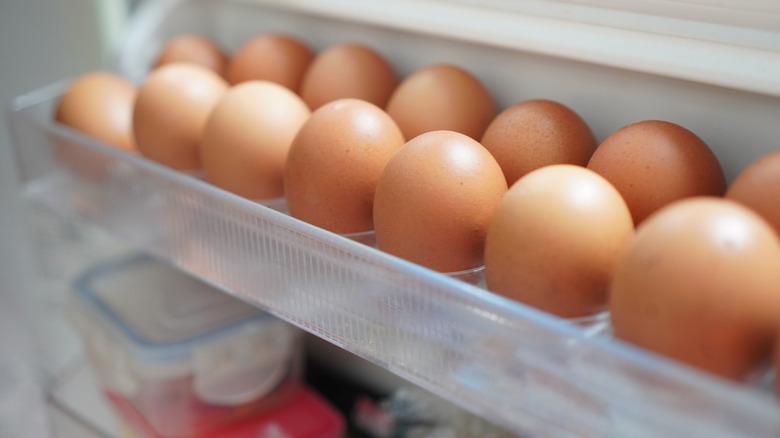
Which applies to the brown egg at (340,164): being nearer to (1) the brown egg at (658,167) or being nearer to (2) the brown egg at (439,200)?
(2) the brown egg at (439,200)

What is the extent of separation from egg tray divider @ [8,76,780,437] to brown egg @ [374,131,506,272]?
0.04 m

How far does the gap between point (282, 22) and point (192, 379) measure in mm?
→ 464

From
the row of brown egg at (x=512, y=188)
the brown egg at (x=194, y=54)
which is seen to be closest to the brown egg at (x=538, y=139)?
the row of brown egg at (x=512, y=188)

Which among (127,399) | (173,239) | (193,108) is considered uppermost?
(193,108)

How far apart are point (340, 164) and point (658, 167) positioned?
0.83ft

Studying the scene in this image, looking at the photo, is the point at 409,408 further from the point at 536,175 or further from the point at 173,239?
the point at 536,175

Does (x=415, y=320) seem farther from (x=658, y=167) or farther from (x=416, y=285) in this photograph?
(x=658, y=167)

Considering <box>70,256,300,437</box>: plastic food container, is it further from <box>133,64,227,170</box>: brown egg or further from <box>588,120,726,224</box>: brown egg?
<box>588,120,726,224</box>: brown egg

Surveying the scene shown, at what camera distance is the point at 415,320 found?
1.98ft

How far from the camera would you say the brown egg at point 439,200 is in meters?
0.61

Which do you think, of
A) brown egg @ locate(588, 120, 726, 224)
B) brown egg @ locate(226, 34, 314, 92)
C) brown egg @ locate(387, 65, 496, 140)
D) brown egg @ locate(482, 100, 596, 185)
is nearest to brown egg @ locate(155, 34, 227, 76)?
brown egg @ locate(226, 34, 314, 92)

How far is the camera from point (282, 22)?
101 centimetres

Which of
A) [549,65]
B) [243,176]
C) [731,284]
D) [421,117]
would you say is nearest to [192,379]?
[243,176]

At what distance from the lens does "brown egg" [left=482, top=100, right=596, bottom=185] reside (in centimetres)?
68
